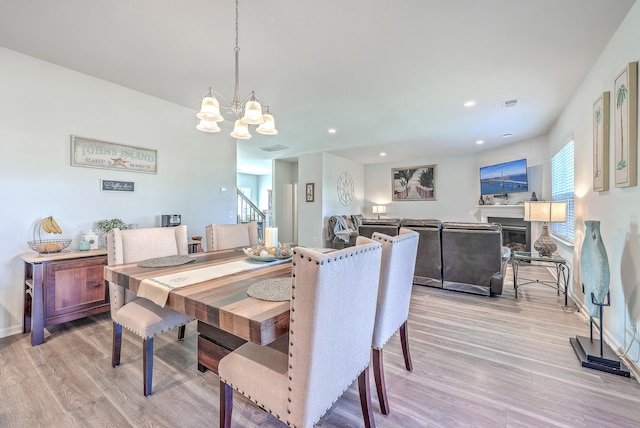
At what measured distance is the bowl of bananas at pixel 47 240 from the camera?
8.23 feet

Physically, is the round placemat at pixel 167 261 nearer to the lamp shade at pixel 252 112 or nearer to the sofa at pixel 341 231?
the lamp shade at pixel 252 112

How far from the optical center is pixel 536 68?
279 centimetres

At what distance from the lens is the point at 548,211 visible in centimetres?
350

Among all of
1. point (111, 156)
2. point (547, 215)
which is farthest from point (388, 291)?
point (111, 156)

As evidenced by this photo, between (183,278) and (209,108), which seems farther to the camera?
(209,108)

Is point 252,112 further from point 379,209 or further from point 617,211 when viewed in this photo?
point 379,209

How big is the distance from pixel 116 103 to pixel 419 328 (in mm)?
4147

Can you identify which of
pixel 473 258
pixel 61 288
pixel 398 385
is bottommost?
pixel 398 385

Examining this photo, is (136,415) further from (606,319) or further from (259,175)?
(259,175)

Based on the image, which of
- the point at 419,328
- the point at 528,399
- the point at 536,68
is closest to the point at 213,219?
the point at 419,328

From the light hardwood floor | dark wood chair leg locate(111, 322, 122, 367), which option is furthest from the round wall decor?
dark wood chair leg locate(111, 322, 122, 367)

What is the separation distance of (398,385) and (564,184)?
4.20m

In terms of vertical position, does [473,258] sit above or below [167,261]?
below

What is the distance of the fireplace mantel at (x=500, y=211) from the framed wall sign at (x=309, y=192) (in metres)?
4.07
